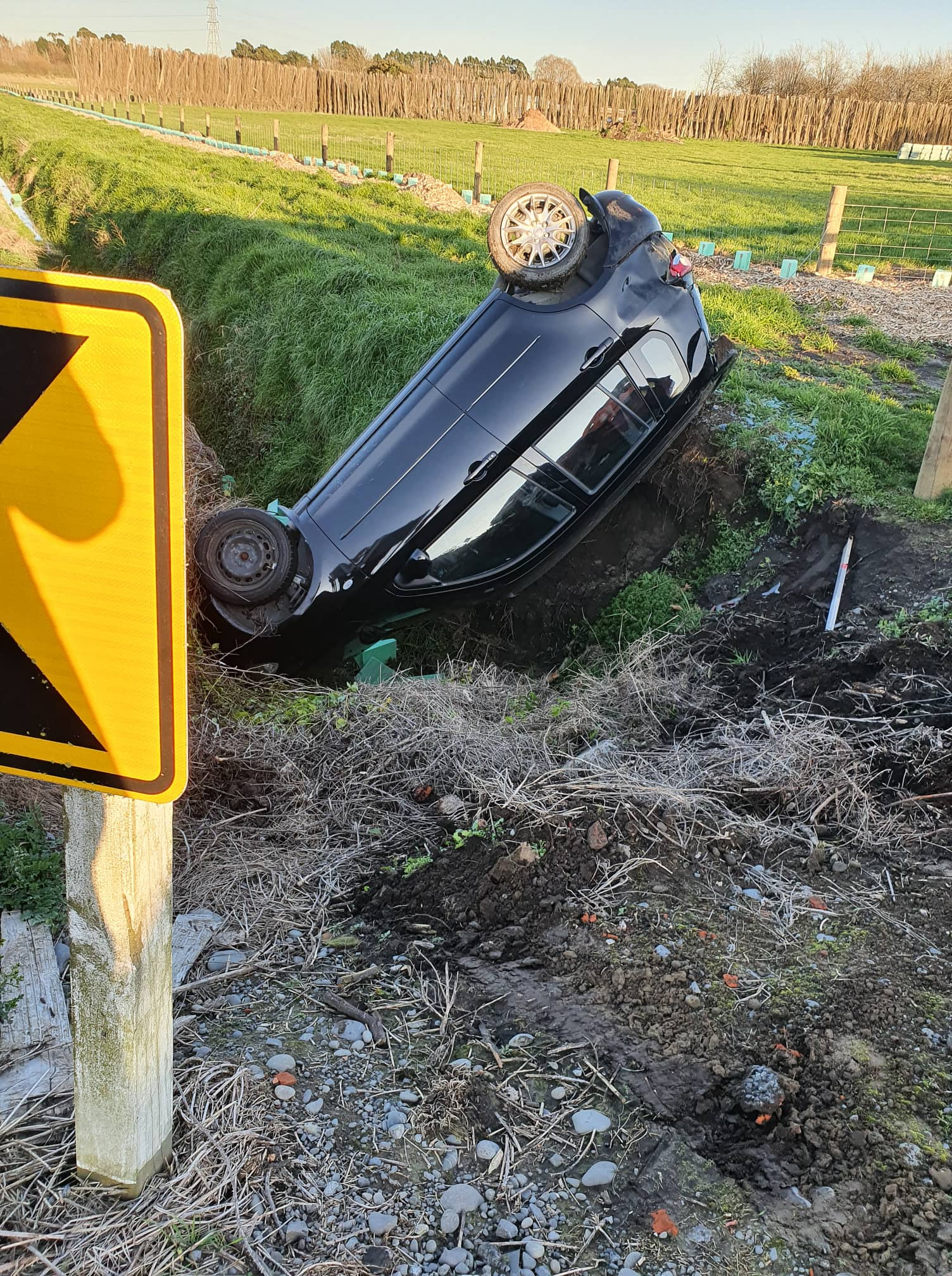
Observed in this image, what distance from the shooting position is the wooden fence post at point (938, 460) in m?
5.57

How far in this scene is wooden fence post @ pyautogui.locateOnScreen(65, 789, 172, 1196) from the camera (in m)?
1.61

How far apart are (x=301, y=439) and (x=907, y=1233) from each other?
342 inches

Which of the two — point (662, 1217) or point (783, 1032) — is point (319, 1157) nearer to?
point (662, 1217)

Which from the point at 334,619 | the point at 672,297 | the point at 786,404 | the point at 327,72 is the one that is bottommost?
the point at 334,619

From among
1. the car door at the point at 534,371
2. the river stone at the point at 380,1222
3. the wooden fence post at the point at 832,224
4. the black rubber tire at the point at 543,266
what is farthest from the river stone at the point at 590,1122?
the wooden fence post at the point at 832,224

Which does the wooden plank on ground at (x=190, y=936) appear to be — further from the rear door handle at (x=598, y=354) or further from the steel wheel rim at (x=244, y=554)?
the rear door handle at (x=598, y=354)

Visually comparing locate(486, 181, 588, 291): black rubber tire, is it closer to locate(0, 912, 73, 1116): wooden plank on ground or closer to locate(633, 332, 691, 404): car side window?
locate(633, 332, 691, 404): car side window

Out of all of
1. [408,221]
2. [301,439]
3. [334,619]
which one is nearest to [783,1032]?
[334,619]

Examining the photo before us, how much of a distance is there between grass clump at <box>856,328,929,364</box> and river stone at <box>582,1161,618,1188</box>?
886 cm

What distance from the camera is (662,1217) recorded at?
2.09 meters

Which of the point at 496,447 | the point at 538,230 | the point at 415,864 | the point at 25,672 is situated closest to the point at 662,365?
the point at 538,230

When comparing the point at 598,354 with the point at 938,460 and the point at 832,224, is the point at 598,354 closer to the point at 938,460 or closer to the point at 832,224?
the point at 938,460

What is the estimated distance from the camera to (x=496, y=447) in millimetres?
5309

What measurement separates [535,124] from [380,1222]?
43685 millimetres
